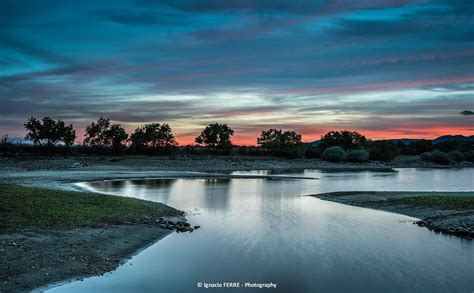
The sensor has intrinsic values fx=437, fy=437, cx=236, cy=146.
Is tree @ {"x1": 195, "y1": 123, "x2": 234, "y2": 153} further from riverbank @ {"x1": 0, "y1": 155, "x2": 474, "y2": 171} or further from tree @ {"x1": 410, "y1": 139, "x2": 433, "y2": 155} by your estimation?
tree @ {"x1": 410, "y1": 139, "x2": 433, "y2": 155}

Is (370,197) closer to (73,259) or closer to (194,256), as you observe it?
(194,256)

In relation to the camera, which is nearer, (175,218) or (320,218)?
(175,218)

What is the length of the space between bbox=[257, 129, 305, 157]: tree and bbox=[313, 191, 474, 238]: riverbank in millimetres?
110757

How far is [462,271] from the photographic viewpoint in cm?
1892

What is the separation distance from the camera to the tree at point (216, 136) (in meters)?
150

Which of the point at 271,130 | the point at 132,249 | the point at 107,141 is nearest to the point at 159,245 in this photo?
the point at 132,249

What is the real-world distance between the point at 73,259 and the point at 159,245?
565 centimetres

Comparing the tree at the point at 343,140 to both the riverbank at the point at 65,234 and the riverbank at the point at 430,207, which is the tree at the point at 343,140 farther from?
the riverbank at the point at 65,234

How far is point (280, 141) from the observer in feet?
535

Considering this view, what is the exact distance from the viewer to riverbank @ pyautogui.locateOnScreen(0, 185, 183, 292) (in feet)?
51.6

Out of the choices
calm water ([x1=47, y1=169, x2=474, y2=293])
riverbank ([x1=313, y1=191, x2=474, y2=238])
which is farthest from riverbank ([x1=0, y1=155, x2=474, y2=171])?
calm water ([x1=47, y1=169, x2=474, y2=293])

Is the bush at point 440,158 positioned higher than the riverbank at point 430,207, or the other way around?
the bush at point 440,158

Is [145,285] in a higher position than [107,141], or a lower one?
Answer: lower

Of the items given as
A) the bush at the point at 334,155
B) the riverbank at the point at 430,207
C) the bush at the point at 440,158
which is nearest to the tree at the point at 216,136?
the bush at the point at 334,155
